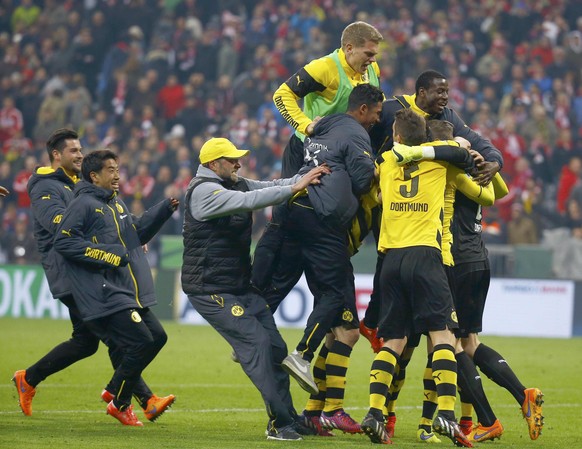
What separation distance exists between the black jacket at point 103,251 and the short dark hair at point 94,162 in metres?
0.10

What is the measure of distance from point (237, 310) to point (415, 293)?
1.35 m

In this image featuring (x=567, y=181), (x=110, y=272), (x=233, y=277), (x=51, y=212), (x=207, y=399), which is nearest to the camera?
(x=233, y=277)

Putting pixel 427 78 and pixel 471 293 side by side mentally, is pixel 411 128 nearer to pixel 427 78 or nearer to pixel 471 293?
pixel 427 78

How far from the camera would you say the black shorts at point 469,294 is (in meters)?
9.05

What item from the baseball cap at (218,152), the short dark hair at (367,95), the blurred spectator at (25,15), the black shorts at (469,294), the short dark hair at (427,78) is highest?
the blurred spectator at (25,15)

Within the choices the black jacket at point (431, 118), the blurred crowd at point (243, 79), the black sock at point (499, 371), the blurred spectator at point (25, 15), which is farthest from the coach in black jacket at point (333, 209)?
the blurred spectator at point (25, 15)

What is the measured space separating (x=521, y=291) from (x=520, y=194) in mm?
3244

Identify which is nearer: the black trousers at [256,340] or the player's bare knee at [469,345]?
the black trousers at [256,340]

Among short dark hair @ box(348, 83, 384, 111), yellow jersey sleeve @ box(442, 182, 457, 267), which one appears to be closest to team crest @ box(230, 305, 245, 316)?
yellow jersey sleeve @ box(442, 182, 457, 267)

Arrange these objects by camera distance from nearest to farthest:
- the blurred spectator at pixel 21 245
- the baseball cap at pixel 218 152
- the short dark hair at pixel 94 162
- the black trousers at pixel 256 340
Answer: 1. the black trousers at pixel 256 340
2. the baseball cap at pixel 218 152
3. the short dark hair at pixel 94 162
4. the blurred spectator at pixel 21 245

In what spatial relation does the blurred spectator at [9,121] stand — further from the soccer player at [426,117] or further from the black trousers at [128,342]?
the soccer player at [426,117]

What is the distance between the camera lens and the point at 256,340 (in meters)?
8.75

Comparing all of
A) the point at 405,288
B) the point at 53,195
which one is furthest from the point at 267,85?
the point at 405,288

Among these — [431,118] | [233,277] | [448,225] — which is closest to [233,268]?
[233,277]
